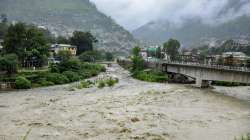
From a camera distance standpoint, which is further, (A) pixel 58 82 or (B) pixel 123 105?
(A) pixel 58 82

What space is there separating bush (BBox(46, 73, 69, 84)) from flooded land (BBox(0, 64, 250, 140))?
13.0 m

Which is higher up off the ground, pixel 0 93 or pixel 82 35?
pixel 82 35

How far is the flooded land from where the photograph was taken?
23.8m

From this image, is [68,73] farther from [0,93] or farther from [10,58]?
[0,93]

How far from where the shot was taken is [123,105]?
35.9 meters

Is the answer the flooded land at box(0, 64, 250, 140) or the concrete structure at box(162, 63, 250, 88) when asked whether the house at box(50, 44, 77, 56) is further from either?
the flooded land at box(0, 64, 250, 140)

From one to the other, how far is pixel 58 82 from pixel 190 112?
31491 mm

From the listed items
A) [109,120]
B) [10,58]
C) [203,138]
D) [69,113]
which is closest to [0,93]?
[10,58]

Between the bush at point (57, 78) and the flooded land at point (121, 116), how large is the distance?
12998 mm

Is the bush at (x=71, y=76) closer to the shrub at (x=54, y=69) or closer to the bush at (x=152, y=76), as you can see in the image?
the shrub at (x=54, y=69)

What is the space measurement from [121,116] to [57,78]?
31.2 m

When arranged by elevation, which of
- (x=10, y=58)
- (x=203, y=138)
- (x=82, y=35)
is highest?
(x=82, y=35)

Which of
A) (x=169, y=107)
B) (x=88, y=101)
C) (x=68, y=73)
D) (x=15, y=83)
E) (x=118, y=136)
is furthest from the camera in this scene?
(x=68, y=73)

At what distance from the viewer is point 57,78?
58531 mm
